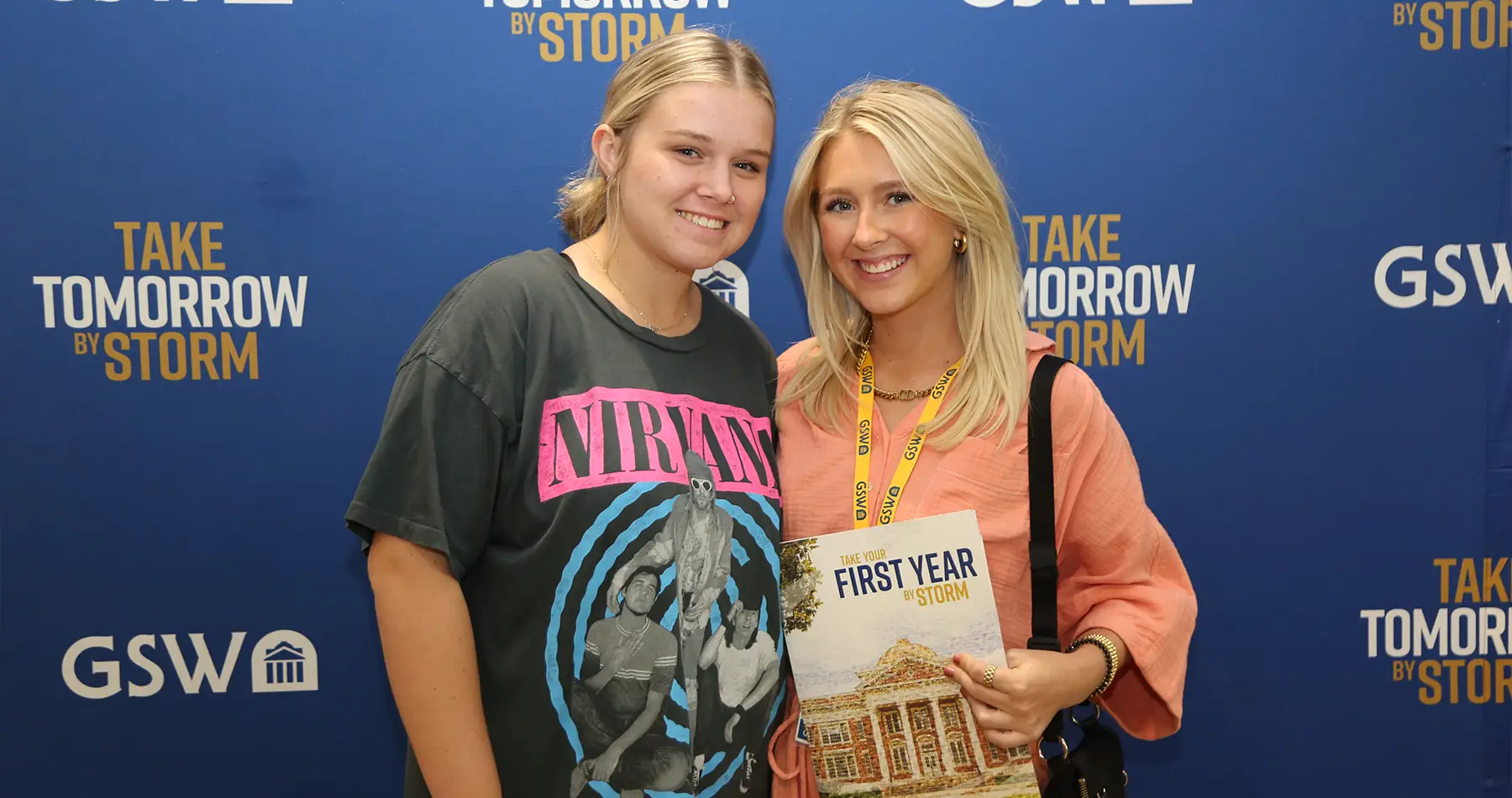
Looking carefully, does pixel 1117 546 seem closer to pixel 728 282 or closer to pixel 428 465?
pixel 428 465

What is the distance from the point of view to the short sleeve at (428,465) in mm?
1263

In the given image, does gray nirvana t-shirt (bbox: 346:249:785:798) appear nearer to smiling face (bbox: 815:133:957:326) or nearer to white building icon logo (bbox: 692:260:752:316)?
smiling face (bbox: 815:133:957:326)

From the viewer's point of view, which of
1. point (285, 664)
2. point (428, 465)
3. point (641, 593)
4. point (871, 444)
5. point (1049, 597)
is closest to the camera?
point (428, 465)

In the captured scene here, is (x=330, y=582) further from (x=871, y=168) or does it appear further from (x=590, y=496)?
(x=871, y=168)

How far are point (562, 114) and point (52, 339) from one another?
3.89ft

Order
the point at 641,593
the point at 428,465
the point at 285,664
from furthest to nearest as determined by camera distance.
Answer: the point at 285,664
the point at 641,593
the point at 428,465

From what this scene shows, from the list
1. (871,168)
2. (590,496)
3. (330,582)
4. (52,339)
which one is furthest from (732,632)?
(52,339)

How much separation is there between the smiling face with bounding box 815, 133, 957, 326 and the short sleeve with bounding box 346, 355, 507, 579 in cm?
63

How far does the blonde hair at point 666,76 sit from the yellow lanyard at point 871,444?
0.48m

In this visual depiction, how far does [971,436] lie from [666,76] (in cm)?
68

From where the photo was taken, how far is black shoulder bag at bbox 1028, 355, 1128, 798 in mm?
1519

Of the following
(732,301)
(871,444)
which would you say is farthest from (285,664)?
(871,444)

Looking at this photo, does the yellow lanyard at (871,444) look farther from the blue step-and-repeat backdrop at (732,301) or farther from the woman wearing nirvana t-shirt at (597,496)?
the blue step-and-repeat backdrop at (732,301)

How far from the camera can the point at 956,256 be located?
5.63 ft
